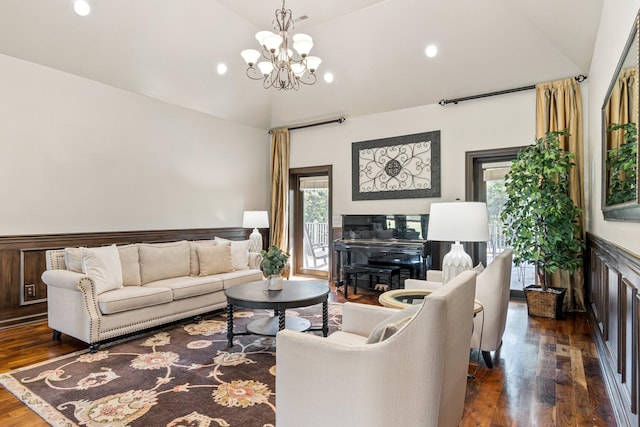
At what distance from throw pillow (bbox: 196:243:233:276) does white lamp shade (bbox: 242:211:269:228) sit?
141 centimetres

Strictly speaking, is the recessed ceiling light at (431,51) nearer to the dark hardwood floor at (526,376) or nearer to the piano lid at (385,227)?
the piano lid at (385,227)

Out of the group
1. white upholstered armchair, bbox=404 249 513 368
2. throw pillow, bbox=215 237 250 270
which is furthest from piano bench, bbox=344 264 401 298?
white upholstered armchair, bbox=404 249 513 368

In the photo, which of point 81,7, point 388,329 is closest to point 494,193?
point 388,329

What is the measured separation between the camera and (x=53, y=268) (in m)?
3.53

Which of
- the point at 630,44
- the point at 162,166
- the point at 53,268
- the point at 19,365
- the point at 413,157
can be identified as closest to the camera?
the point at 630,44

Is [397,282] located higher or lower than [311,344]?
lower

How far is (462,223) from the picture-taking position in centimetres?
259

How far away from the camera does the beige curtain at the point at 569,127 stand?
445 cm

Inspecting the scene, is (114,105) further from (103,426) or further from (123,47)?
(103,426)

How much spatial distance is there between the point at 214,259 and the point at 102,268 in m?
1.32

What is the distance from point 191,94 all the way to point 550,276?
5.64 metres

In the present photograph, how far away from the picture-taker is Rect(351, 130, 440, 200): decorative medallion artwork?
5598 millimetres

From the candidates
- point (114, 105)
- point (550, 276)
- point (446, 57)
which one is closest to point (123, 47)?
point (114, 105)

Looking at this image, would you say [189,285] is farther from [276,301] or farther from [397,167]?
[397,167]
